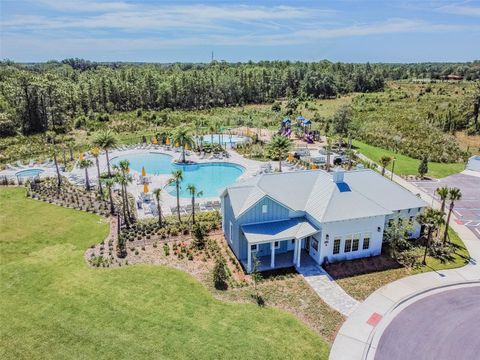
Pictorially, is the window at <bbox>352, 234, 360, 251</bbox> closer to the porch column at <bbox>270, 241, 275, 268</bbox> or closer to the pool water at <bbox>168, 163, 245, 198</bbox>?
the porch column at <bbox>270, 241, 275, 268</bbox>

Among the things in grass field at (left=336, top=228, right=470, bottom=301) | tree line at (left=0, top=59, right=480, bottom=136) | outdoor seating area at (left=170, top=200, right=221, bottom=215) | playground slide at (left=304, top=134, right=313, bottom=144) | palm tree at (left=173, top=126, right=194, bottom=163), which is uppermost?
tree line at (left=0, top=59, right=480, bottom=136)

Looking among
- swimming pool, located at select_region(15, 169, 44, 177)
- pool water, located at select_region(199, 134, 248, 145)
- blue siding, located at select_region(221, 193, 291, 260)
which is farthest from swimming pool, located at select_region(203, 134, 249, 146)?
blue siding, located at select_region(221, 193, 291, 260)

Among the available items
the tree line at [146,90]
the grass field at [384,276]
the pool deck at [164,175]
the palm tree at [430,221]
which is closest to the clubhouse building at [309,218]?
the palm tree at [430,221]

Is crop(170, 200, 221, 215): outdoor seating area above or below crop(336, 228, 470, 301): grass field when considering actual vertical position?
above

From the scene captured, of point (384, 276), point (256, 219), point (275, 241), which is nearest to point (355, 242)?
point (384, 276)

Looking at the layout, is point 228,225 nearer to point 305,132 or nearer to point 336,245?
point 336,245

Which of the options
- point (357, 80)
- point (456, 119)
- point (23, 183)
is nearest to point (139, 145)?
point (23, 183)

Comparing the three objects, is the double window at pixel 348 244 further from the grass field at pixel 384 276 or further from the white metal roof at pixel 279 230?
the white metal roof at pixel 279 230

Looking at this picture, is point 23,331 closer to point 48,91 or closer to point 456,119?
point 48,91
